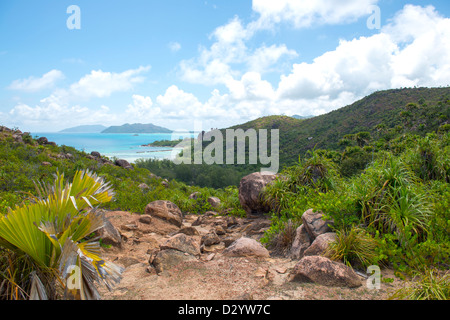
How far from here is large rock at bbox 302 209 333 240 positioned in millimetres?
4602

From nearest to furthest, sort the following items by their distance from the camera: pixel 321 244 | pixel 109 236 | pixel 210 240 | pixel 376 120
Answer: pixel 321 244 → pixel 109 236 → pixel 210 240 → pixel 376 120

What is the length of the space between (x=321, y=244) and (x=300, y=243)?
0.72 meters

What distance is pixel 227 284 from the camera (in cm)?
338

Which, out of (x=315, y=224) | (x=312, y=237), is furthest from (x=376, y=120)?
(x=312, y=237)

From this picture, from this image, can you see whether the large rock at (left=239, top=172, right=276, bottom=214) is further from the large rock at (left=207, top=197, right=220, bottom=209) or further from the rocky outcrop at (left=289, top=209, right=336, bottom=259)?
the rocky outcrop at (left=289, top=209, right=336, bottom=259)

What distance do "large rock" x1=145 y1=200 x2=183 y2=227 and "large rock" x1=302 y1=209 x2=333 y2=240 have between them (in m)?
4.44

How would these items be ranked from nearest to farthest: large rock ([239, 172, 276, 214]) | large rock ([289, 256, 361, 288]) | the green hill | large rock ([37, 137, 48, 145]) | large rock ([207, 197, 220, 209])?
large rock ([289, 256, 361, 288]), large rock ([239, 172, 276, 214]), large rock ([207, 197, 220, 209]), large rock ([37, 137, 48, 145]), the green hill

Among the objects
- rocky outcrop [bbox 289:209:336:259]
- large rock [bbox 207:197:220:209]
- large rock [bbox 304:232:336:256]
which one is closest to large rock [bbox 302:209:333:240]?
rocky outcrop [bbox 289:209:336:259]

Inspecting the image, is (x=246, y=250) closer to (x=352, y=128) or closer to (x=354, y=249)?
(x=354, y=249)

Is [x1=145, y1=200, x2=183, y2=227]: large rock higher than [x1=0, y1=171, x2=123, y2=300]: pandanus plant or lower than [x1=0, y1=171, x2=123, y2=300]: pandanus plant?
lower

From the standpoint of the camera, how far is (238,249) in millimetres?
4551
